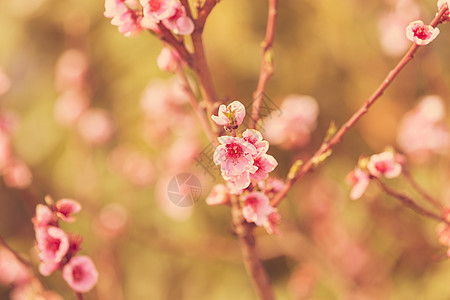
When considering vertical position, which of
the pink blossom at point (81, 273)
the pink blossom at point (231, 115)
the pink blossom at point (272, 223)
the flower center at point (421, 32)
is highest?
the flower center at point (421, 32)

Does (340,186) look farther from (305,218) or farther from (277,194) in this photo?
(277,194)

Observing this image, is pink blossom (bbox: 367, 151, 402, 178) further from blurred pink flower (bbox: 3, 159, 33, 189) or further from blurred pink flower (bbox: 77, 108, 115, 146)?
blurred pink flower (bbox: 77, 108, 115, 146)

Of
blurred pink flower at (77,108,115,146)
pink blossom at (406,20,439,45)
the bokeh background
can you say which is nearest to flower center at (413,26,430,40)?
pink blossom at (406,20,439,45)

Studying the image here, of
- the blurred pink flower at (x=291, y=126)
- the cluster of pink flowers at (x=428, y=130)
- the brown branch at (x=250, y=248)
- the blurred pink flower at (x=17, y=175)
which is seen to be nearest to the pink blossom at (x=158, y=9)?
the brown branch at (x=250, y=248)

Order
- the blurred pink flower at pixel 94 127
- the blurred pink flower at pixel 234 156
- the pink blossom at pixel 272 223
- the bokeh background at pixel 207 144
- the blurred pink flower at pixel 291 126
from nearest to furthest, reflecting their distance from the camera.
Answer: the blurred pink flower at pixel 234 156, the pink blossom at pixel 272 223, the blurred pink flower at pixel 291 126, the bokeh background at pixel 207 144, the blurred pink flower at pixel 94 127

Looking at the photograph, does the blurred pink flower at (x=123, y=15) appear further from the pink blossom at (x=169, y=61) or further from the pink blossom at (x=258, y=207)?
the pink blossom at (x=258, y=207)

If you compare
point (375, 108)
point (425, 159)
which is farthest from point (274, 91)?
point (425, 159)

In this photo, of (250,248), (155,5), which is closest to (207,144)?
(250,248)

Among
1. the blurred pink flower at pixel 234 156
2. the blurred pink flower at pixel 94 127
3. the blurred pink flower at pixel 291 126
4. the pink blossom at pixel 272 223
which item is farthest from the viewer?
the blurred pink flower at pixel 94 127
